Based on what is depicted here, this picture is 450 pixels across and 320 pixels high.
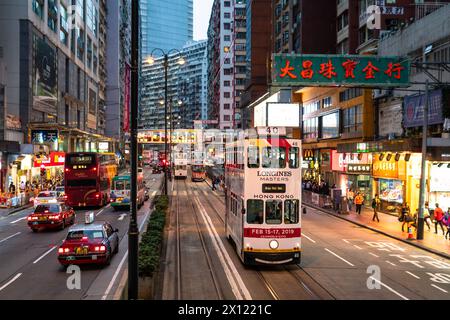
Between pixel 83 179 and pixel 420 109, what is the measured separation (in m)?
24.8

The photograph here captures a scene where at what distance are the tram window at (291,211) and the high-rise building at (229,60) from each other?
343 feet

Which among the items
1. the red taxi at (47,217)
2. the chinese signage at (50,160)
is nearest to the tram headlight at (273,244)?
the red taxi at (47,217)

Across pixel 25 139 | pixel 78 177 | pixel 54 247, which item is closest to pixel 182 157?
pixel 25 139

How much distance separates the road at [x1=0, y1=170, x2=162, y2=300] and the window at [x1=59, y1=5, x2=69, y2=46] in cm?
4951

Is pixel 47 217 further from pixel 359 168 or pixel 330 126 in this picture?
pixel 330 126

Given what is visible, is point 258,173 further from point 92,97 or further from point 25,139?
point 92,97

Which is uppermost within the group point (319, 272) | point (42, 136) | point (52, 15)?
point (52, 15)

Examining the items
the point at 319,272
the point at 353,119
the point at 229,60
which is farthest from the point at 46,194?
the point at 229,60

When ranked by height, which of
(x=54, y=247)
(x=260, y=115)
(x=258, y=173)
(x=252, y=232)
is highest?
(x=260, y=115)

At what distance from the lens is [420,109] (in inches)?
1303

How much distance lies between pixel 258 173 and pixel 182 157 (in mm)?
82600

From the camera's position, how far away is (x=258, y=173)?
18.2m

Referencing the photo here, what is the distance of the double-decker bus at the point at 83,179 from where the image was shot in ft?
135

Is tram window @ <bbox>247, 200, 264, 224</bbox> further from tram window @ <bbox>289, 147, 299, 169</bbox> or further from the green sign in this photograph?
the green sign
